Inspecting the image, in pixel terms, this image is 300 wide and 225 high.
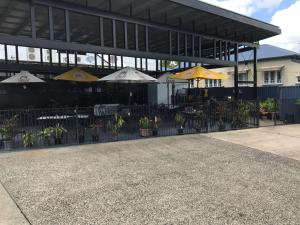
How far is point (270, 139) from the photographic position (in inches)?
391

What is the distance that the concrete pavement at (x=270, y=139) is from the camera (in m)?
8.29

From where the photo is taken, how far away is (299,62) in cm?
3102

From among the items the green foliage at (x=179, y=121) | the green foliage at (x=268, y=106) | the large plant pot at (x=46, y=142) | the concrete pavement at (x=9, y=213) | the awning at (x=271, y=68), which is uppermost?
the awning at (x=271, y=68)

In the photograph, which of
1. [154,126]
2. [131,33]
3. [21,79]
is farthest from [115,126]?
[131,33]

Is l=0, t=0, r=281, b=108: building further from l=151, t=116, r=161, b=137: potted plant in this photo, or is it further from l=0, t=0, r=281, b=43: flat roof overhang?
l=151, t=116, r=161, b=137: potted plant

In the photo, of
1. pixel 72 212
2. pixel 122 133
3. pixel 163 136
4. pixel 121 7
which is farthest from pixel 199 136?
pixel 72 212

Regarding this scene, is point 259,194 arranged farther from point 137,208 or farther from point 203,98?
point 203,98

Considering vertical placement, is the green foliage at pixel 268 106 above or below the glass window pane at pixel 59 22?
below

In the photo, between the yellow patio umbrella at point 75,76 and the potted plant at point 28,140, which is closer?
the potted plant at point 28,140

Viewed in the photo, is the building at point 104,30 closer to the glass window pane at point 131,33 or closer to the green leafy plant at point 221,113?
the glass window pane at point 131,33

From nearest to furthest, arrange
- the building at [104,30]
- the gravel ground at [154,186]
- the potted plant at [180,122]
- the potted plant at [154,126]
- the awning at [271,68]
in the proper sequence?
1. the gravel ground at [154,186]
2. the building at [104,30]
3. the potted plant at [154,126]
4. the potted plant at [180,122]
5. the awning at [271,68]

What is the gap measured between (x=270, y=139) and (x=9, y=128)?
8842 millimetres

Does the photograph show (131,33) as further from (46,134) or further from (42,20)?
(46,134)

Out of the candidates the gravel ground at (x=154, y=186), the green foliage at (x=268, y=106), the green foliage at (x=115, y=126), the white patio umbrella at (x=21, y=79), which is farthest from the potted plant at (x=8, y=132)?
the green foliage at (x=268, y=106)
